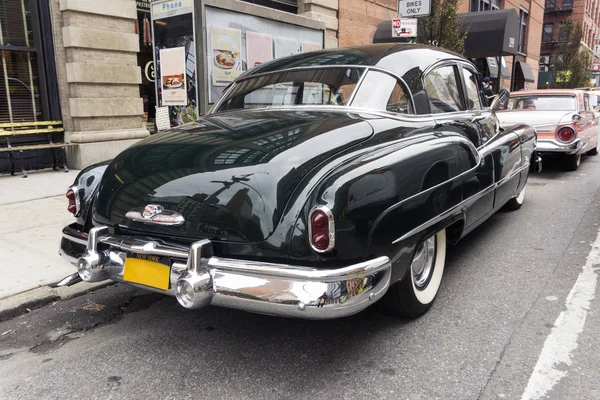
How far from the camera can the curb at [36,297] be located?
360 cm

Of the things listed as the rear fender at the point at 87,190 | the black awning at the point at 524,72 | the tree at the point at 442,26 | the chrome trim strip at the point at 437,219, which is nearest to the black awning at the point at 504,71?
the black awning at the point at 524,72

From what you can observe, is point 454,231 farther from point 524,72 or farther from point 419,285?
point 524,72

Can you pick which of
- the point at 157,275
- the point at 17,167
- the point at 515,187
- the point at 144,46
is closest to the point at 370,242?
the point at 157,275

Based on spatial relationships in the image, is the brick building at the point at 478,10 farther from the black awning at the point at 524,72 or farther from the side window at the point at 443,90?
the side window at the point at 443,90

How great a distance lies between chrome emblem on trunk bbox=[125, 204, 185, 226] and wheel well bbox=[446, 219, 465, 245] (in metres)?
2.02

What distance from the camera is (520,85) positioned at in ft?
93.9

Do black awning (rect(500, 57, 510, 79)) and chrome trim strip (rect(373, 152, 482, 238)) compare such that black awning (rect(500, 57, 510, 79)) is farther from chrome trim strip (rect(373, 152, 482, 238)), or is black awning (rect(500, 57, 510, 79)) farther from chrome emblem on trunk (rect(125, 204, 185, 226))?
chrome emblem on trunk (rect(125, 204, 185, 226))

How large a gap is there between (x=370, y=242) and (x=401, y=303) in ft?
2.65

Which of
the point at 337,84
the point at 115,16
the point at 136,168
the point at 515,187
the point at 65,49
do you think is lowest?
the point at 515,187

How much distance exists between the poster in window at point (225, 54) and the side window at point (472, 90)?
16.2 ft

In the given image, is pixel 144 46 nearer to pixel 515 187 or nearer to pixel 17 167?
pixel 17 167

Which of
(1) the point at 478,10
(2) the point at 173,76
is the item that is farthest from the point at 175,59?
(1) the point at 478,10

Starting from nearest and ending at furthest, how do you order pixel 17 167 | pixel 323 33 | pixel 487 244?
pixel 487 244, pixel 17 167, pixel 323 33

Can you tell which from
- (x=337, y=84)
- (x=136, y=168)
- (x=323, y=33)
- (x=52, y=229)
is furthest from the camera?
(x=323, y=33)
